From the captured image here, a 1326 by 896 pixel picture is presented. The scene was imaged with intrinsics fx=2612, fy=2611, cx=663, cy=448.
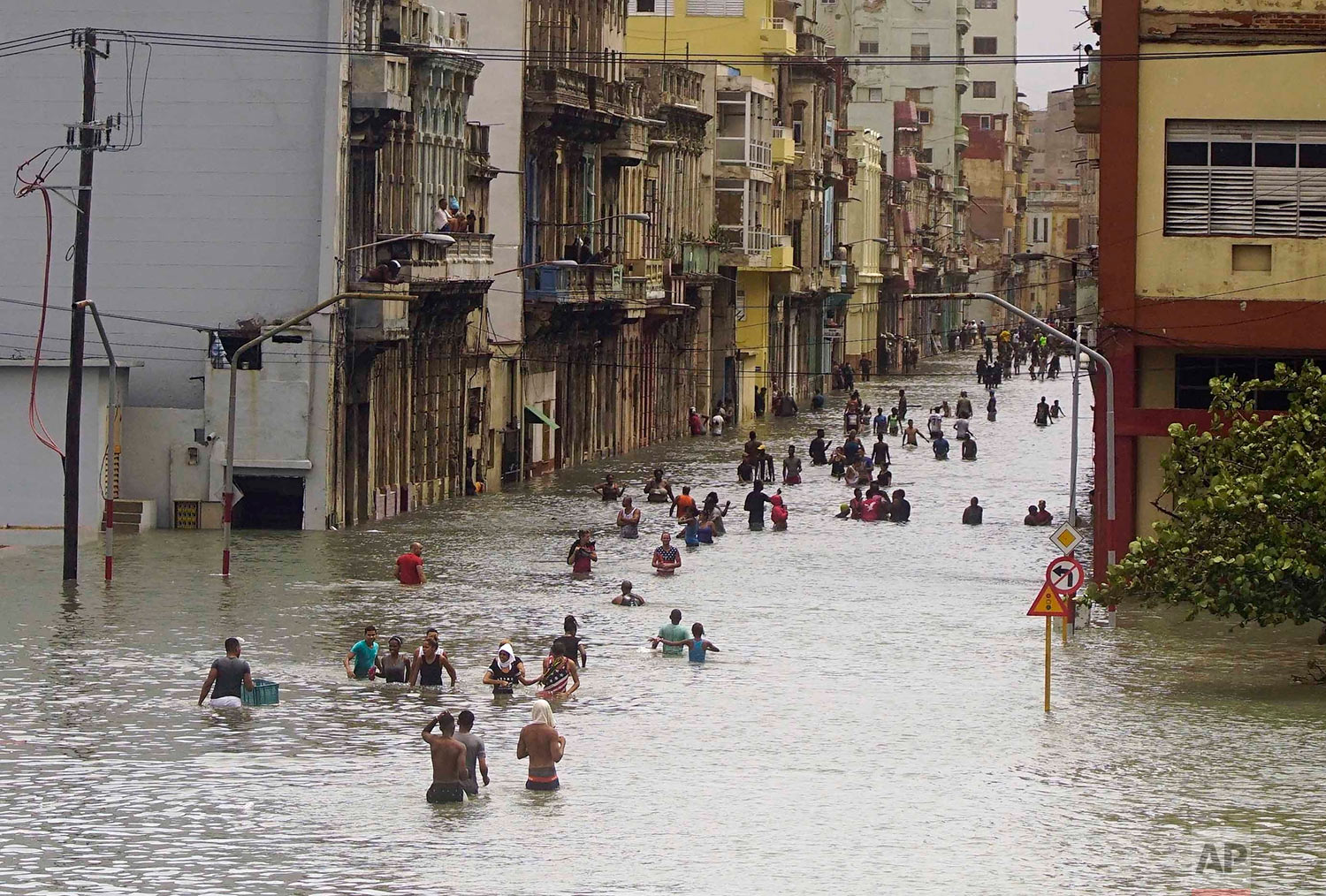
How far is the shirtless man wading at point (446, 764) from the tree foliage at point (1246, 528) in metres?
13.7

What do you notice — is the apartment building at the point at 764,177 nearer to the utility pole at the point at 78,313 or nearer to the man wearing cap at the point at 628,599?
the utility pole at the point at 78,313

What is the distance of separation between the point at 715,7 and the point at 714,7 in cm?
4

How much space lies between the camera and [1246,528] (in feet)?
121

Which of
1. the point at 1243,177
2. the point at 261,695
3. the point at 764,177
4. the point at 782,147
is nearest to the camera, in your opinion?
the point at 261,695

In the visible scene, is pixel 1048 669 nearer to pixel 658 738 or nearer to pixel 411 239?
pixel 658 738

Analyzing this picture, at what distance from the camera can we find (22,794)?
88.7ft

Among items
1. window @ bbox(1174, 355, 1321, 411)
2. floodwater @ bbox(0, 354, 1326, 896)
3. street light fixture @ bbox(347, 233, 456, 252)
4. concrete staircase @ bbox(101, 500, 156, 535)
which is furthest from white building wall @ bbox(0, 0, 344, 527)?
window @ bbox(1174, 355, 1321, 411)

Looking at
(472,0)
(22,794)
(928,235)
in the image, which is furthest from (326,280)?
(928,235)

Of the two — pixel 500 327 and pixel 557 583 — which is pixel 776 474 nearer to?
pixel 500 327

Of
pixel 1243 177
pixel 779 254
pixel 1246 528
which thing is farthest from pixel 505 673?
pixel 779 254

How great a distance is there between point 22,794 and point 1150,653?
19.7 metres

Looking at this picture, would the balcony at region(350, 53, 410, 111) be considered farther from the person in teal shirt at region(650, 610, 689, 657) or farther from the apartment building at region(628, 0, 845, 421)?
the apartment building at region(628, 0, 845, 421)

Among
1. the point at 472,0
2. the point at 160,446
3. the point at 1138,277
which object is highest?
the point at 472,0

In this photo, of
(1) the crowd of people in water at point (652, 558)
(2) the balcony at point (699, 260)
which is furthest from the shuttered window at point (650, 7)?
(1) the crowd of people in water at point (652, 558)
